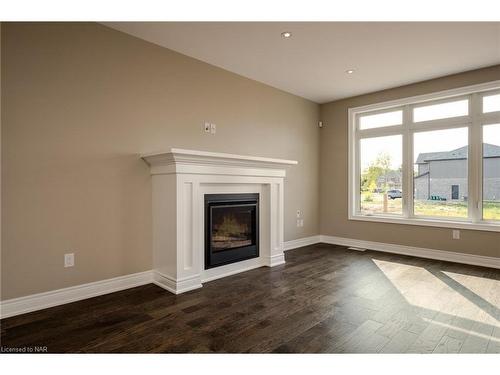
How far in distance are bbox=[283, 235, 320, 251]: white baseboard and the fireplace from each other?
1.17m

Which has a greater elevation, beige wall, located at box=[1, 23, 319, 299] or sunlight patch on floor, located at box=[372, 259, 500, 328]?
beige wall, located at box=[1, 23, 319, 299]

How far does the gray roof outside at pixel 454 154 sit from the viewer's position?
13.0ft

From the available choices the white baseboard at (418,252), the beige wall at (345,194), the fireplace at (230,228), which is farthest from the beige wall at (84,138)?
the white baseboard at (418,252)

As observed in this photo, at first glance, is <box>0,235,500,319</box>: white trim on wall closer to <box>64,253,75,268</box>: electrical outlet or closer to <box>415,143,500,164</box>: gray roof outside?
<box>64,253,75,268</box>: electrical outlet

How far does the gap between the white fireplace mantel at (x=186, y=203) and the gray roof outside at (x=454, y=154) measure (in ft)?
8.61

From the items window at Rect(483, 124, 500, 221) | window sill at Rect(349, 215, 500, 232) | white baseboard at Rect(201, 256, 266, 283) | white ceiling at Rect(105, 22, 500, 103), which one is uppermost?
white ceiling at Rect(105, 22, 500, 103)

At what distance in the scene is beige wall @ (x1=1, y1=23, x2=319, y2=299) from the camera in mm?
2441

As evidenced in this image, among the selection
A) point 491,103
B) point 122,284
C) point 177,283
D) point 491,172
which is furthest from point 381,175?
point 122,284

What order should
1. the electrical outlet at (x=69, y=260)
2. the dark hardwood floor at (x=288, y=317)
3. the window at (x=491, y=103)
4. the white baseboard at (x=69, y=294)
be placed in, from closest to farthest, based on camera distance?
the dark hardwood floor at (x=288, y=317), the white baseboard at (x=69, y=294), the electrical outlet at (x=69, y=260), the window at (x=491, y=103)

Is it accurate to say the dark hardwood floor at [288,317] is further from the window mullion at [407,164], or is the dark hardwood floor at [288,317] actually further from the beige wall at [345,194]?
the window mullion at [407,164]

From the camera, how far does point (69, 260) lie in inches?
106

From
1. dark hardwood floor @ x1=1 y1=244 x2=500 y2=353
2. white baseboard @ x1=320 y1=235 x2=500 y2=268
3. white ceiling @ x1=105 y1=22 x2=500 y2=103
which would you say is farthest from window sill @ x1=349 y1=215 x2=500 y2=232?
white ceiling @ x1=105 y1=22 x2=500 y2=103

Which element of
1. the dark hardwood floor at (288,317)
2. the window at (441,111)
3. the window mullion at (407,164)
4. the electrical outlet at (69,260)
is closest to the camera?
the dark hardwood floor at (288,317)
